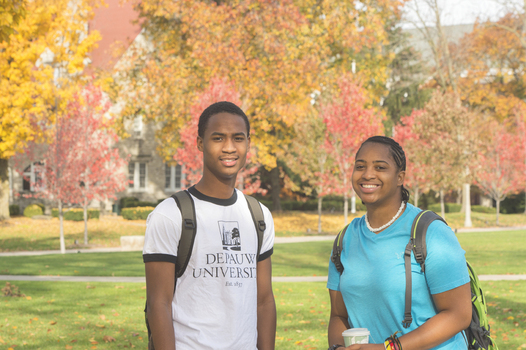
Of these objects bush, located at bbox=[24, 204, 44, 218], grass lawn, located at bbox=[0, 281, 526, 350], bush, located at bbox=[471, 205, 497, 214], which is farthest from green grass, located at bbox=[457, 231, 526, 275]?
bush, located at bbox=[24, 204, 44, 218]

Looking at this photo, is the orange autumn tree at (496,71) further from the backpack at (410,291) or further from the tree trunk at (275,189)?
the backpack at (410,291)

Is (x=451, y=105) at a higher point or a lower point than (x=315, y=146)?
higher

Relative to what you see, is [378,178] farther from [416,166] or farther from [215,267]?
[416,166]

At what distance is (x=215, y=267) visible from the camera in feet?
8.27

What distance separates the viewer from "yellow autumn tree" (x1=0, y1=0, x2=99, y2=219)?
74.5ft

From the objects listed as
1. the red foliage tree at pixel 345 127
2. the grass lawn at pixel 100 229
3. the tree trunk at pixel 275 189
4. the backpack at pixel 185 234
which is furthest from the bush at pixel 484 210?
the backpack at pixel 185 234

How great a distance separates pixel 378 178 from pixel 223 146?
75 cm

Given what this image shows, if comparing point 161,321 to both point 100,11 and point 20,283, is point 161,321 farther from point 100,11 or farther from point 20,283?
point 100,11

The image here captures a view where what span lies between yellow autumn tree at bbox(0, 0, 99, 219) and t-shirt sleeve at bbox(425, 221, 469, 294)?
22.2m

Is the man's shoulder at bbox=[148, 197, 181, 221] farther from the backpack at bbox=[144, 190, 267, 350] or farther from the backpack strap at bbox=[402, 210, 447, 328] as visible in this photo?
the backpack strap at bbox=[402, 210, 447, 328]

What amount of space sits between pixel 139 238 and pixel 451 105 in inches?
699

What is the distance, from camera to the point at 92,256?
629 inches

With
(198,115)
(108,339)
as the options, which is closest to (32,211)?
(198,115)

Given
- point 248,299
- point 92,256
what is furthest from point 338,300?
point 92,256
